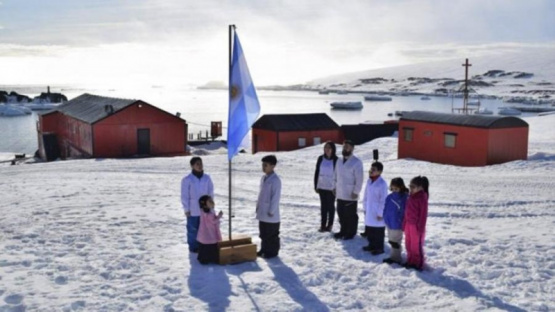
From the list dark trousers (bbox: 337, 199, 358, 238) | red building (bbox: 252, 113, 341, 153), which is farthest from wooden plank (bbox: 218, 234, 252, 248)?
red building (bbox: 252, 113, 341, 153)

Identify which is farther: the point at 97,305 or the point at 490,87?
the point at 490,87

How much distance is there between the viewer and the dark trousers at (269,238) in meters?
8.32

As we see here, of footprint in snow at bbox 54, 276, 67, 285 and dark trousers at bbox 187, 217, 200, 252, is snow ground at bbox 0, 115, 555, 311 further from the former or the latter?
dark trousers at bbox 187, 217, 200, 252

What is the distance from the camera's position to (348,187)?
9.18 meters

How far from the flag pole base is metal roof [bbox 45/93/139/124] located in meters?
24.2

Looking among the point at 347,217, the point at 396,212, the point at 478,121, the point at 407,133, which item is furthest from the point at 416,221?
the point at 407,133

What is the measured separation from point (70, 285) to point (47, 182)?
→ 10.2m

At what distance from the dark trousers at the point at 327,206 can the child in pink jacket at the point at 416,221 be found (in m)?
2.04

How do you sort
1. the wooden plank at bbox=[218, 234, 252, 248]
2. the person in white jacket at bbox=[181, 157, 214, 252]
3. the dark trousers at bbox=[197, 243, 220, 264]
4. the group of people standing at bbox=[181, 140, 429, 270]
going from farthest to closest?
1. the person in white jacket at bbox=[181, 157, 214, 252]
2. the wooden plank at bbox=[218, 234, 252, 248]
3. the dark trousers at bbox=[197, 243, 220, 264]
4. the group of people standing at bbox=[181, 140, 429, 270]

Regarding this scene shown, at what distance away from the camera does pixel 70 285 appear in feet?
23.8

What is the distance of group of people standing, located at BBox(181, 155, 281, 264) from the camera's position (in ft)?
26.1

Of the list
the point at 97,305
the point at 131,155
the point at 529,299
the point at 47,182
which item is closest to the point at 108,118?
the point at 131,155

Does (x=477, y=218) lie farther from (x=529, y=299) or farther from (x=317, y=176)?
(x=529, y=299)

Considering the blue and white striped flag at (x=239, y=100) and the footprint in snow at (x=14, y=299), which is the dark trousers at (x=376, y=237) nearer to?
the blue and white striped flag at (x=239, y=100)
